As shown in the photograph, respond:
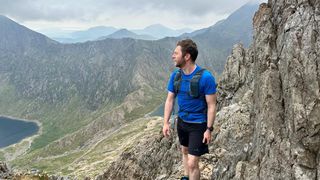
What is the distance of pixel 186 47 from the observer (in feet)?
53.8

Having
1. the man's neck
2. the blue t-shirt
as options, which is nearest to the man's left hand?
the blue t-shirt

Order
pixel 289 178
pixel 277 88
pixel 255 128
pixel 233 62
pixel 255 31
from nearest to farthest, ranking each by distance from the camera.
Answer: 1. pixel 289 178
2. pixel 277 88
3. pixel 255 128
4. pixel 255 31
5. pixel 233 62

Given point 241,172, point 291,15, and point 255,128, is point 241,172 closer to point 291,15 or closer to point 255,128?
point 255,128

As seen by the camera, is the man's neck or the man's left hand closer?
the man's left hand

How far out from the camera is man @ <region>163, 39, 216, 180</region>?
1634 cm

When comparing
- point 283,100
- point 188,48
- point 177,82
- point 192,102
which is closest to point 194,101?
point 192,102

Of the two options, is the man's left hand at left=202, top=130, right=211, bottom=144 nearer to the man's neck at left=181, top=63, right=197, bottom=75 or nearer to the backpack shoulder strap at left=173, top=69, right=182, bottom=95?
the backpack shoulder strap at left=173, top=69, right=182, bottom=95

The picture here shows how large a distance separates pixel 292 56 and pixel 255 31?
6613 millimetres

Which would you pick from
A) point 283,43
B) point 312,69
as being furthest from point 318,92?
point 283,43

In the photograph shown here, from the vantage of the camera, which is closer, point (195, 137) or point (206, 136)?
point (206, 136)

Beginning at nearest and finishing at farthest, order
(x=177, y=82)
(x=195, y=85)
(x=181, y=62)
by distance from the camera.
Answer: (x=195, y=85) < (x=181, y=62) < (x=177, y=82)

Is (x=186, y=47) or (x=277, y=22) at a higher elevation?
(x=277, y=22)

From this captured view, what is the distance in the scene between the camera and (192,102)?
54.9ft

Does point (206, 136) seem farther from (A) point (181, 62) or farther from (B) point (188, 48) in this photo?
(B) point (188, 48)
